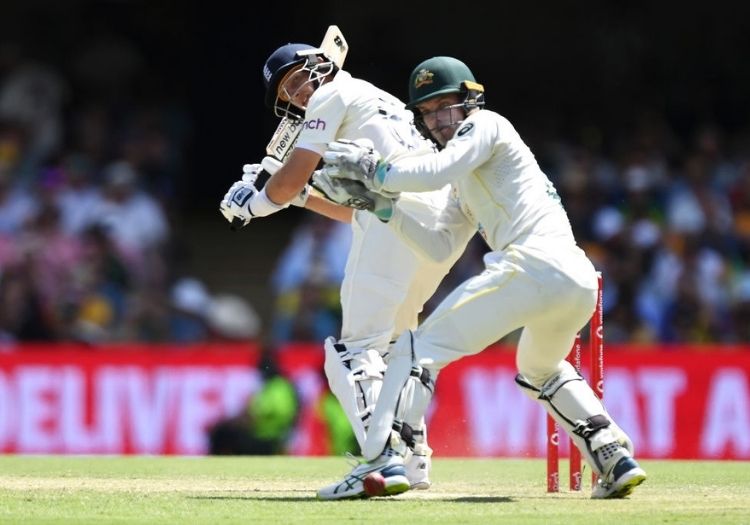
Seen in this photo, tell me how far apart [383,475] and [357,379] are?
2.13 feet

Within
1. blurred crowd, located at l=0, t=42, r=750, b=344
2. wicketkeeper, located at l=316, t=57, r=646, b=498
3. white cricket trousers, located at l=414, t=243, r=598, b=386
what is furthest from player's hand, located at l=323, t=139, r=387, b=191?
blurred crowd, located at l=0, t=42, r=750, b=344

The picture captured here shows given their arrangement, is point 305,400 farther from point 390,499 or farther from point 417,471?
point 390,499

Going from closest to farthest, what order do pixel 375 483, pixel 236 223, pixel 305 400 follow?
pixel 375 483
pixel 236 223
pixel 305 400

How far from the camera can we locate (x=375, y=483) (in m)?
6.18

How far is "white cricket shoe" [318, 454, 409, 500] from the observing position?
621cm

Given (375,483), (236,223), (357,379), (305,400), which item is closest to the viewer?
(375,483)

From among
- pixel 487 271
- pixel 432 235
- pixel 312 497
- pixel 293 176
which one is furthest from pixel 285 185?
pixel 312 497

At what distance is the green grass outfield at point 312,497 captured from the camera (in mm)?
5801

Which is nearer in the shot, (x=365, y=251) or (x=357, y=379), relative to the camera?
(x=357, y=379)

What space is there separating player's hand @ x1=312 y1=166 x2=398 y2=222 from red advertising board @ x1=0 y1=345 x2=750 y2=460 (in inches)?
213

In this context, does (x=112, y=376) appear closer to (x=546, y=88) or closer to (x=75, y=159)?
(x=75, y=159)

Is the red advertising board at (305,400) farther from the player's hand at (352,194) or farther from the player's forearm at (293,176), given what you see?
the player's hand at (352,194)

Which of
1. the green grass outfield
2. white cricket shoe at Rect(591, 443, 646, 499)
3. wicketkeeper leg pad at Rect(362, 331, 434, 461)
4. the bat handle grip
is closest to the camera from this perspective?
the green grass outfield

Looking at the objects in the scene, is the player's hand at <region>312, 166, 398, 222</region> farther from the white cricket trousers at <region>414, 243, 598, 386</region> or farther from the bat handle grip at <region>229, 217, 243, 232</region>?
the bat handle grip at <region>229, 217, 243, 232</region>
